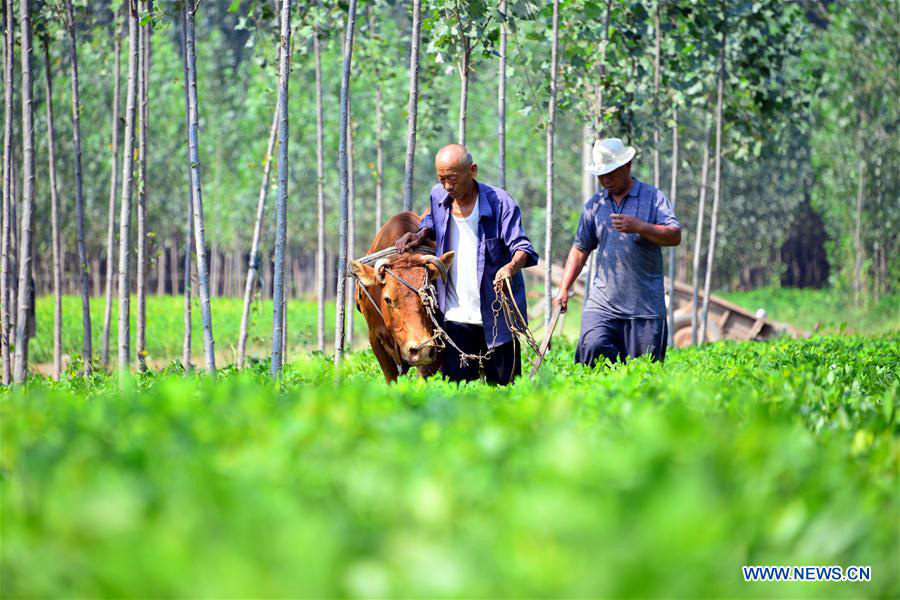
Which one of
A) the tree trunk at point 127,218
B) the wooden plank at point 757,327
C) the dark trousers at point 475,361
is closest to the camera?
the dark trousers at point 475,361

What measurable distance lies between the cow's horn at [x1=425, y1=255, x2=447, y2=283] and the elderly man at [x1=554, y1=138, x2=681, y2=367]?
0.97 m

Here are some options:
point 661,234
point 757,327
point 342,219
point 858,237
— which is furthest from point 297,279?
point 661,234

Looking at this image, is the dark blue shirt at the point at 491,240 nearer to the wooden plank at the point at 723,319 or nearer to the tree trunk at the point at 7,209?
the tree trunk at the point at 7,209

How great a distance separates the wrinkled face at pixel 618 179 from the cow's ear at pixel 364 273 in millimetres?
1995

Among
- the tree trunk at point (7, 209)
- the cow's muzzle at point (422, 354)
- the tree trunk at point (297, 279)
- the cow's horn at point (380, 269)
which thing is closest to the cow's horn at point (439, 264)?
the cow's horn at point (380, 269)

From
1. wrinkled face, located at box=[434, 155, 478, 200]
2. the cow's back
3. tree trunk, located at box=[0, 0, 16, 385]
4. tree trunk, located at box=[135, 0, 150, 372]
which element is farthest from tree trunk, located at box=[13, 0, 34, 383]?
wrinkled face, located at box=[434, 155, 478, 200]

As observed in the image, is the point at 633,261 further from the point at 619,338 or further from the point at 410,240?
the point at 410,240

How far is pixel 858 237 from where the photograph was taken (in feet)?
103

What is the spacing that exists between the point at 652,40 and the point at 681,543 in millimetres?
16728

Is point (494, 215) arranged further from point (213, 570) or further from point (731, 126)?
point (731, 126)

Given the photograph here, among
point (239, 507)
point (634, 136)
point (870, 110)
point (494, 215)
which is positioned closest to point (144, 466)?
point (239, 507)

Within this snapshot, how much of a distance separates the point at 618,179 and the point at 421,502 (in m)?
6.67

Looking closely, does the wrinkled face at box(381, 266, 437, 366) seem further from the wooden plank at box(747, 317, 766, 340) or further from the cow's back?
the wooden plank at box(747, 317, 766, 340)

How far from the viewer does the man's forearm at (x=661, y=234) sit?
8.49 m
